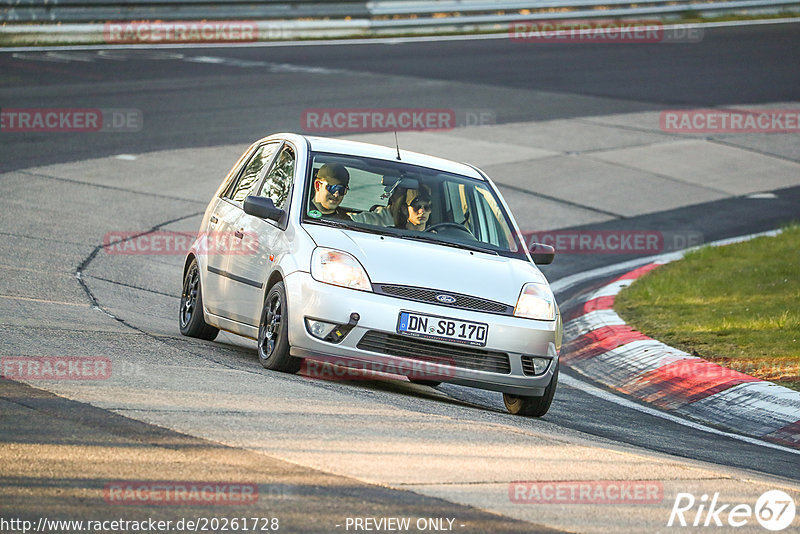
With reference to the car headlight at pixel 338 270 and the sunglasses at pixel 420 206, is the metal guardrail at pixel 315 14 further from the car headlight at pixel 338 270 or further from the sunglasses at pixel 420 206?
the car headlight at pixel 338 270

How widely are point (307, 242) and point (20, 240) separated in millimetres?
5248

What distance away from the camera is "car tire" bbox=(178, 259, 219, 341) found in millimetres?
9438

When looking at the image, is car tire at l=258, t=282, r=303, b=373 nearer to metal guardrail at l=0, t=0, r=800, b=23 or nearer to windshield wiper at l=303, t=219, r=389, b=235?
windshield wiper at l=303, t=219, r=389, b=235

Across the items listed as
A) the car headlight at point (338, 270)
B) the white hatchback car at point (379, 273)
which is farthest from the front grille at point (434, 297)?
the car headlight at point (338, 270)

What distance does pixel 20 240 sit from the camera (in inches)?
482

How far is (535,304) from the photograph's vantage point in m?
7.97

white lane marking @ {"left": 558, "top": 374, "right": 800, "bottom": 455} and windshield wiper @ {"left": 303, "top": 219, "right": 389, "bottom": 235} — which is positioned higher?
windshield wiper @ {"left": 303, "top": 219, "right": 389, "bottom": 235}

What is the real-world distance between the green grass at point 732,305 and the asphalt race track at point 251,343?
1108mm

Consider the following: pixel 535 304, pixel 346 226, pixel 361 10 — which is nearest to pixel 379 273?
pixel 346 226

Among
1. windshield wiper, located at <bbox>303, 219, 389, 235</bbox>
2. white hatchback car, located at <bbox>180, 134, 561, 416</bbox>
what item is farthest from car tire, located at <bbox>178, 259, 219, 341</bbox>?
windshield wiper, located at <bbox>303, 219, 389, 235</bbox>

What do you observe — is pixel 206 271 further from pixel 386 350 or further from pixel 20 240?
pixel 20 240

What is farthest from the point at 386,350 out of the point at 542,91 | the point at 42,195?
the point at 542,91

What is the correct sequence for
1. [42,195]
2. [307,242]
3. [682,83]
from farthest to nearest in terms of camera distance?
[682,83] < [42,195] < [307,242]

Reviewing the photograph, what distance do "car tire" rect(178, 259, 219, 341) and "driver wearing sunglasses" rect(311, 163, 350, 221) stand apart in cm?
135
